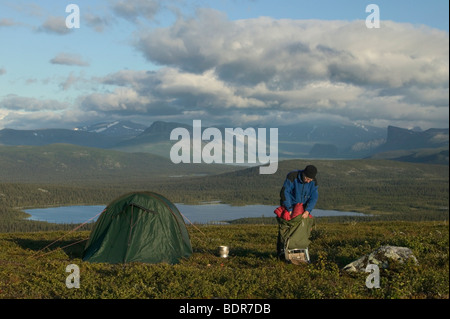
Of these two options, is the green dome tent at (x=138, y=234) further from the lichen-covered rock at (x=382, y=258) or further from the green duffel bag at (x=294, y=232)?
the lichen-covered rock at (x=382, y=258)

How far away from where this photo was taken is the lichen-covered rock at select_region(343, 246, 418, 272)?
52.0 ft

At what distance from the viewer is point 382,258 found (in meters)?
16.0

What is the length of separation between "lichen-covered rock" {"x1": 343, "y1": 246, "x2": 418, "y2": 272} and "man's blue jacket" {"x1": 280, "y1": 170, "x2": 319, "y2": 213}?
8.07 ft

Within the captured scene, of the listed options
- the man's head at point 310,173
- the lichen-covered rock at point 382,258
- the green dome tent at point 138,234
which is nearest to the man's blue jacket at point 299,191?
the man's head at point 310,173

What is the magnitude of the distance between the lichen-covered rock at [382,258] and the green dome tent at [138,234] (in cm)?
739

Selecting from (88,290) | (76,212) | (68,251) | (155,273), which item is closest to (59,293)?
(88,290)

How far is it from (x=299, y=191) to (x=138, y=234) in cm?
708

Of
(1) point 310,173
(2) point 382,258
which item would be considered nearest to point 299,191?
(1) point 310,173

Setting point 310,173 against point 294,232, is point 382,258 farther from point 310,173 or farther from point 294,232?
point 310,173

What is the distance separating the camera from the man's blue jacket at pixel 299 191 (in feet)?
56.9

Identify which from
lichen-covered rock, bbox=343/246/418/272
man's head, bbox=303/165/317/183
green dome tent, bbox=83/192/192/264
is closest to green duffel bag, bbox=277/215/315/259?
man's head, bbox=303/165/317/183

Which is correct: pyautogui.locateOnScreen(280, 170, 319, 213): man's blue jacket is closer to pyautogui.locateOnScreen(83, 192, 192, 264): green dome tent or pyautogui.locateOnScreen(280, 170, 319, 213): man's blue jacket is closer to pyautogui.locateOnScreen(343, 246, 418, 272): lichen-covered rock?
pyautogui.locateOnScreen(343, 246, 418, 272): lichen-covered rock
